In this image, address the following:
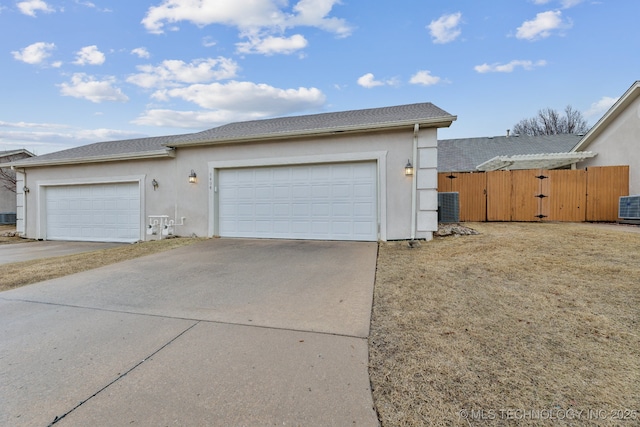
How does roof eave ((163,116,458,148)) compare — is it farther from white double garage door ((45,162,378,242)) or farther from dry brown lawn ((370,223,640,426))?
dry brown lawn ((370,223,640,426))

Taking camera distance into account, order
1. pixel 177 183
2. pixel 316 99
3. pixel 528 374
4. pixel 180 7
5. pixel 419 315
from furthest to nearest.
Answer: pixel 316 99 → pixel 177 183 → pixel 180 7 → pixel 419 315 → pixel 528 374

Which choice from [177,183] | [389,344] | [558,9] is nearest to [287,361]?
[389,344]

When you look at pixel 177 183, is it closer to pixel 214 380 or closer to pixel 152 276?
pixel 152 276

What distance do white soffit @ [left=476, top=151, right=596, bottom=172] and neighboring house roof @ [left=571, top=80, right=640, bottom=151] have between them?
0.69 metres

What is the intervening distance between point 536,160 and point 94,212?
55.6ft

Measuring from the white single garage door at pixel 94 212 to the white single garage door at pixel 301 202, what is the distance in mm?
3406

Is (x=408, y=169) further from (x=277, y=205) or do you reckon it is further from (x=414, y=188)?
(x=277, y=205)

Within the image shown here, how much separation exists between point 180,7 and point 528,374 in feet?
36.1

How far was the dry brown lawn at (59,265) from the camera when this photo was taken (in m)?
4.61

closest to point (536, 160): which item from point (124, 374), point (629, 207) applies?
point (629, 207)

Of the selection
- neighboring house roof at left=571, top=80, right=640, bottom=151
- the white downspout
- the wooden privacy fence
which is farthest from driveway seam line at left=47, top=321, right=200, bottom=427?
neighboring house roof at left=571, top=80, right=640, bottom=151

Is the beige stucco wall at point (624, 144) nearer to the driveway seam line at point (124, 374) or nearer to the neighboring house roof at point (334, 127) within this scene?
the neighboring house roof at point (334, 127)

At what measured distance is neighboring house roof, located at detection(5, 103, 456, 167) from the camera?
7.12m

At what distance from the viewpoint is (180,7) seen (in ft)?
26.9
